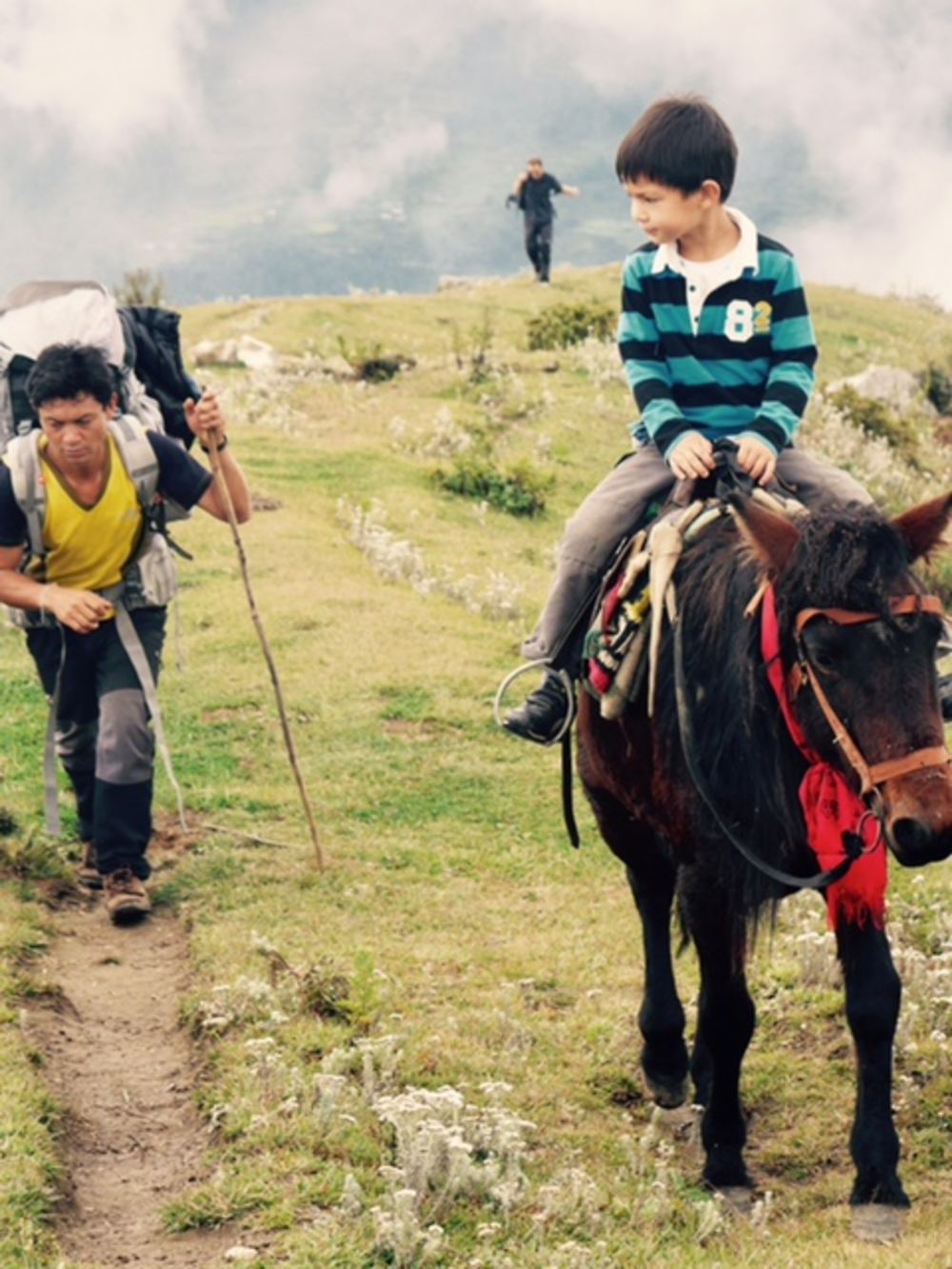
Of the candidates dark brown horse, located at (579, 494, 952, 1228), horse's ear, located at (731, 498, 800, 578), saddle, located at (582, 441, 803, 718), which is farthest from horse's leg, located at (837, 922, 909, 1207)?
horse's ear, located at (731, 498, 800, 578)

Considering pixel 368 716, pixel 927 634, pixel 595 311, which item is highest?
pixel 595 311


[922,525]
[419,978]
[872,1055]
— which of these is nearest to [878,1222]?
[872,1055]

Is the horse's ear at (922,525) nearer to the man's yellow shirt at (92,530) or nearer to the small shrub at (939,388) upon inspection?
the man's yellow shirt at (92,530)

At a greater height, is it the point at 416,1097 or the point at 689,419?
the point at 689,419

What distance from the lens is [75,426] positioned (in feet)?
25.0

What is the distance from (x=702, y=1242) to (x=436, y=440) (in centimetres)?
1606

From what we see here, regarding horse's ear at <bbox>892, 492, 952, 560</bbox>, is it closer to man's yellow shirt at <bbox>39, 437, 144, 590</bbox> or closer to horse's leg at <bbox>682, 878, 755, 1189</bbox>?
horse's leg at <bbox>682, 878, 755, 1189</bbox>

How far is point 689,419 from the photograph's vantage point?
20.4 feet

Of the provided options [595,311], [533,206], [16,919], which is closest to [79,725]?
[16,919]

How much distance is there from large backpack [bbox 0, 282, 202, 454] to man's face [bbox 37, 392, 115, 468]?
0.50m

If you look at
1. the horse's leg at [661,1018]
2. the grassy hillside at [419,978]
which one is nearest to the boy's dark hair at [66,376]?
the grassy hillside at [419,978]

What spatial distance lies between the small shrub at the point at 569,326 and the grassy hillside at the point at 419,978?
11.8 meters

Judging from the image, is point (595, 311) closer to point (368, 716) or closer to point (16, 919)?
point (368, 716)

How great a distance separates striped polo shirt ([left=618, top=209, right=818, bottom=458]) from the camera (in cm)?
606
